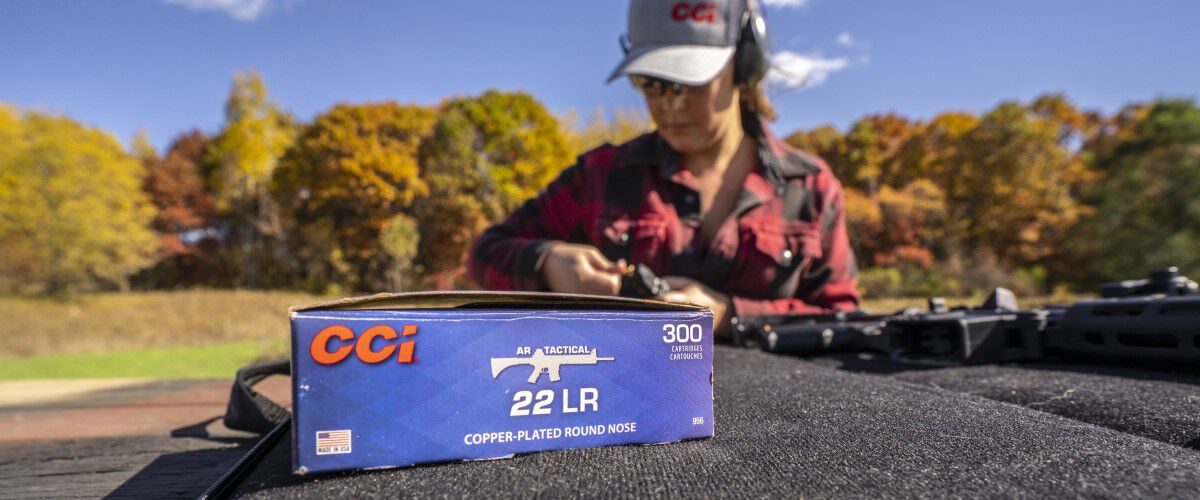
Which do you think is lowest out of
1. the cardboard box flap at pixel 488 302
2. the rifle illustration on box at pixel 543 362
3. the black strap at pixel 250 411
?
the black strap at pixel 250 411

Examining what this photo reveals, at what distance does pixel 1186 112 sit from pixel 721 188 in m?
17.1

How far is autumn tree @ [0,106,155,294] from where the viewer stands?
58.9 feet

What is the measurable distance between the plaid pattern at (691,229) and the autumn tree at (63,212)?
22.8m

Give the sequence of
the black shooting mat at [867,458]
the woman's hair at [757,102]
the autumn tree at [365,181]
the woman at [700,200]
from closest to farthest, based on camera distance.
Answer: the black shooting mat at [867,458]
the woman at [700,200]
the woman's hair at [757,102]
the autumn tree at [365,181]

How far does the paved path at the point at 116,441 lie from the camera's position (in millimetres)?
757

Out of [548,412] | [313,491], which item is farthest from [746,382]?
[313,491]

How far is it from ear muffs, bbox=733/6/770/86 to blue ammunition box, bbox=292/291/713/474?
4.86 ft

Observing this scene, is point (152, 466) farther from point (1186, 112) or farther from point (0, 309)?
point (0, 309)

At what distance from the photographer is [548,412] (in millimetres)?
576

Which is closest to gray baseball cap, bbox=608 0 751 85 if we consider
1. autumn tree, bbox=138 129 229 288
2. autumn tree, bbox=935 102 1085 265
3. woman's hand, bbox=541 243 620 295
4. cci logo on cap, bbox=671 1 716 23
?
cci logo on cap, bbox=671 1 716 23

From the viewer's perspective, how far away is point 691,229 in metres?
1.89

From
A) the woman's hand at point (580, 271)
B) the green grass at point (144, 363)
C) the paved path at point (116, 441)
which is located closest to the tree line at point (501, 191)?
the green grass at point (144, 363)

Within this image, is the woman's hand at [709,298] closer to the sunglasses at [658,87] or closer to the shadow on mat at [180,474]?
the sunglasses at [658,87]

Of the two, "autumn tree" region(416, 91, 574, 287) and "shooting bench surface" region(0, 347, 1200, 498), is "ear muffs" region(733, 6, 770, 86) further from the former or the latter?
"autumn tree" region(416, 91, 574, 287)
